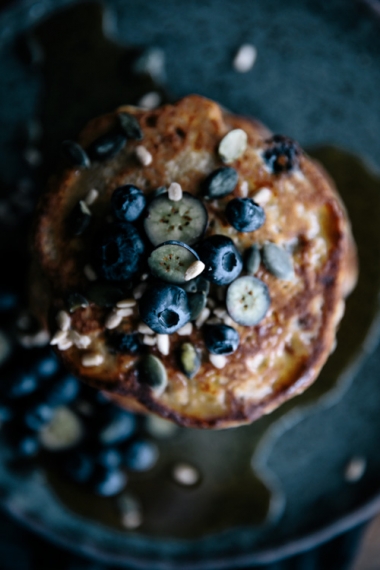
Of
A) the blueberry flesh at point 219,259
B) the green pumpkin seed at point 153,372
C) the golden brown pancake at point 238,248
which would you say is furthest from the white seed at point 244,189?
the green pumpkin seed at point 153,372

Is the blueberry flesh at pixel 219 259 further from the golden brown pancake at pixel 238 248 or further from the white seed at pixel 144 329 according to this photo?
the white seed at pixel 144 329

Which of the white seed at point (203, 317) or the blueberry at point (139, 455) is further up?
the white seed at point (203, 317)

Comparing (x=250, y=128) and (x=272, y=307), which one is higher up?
(x=250, y=128)

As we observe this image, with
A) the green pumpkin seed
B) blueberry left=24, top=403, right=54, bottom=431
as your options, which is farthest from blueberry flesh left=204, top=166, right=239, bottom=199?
blueberry left=24, top=403, right=54, bottom=431

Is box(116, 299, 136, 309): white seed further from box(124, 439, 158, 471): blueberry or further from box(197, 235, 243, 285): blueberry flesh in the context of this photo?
box(124, 439, 158, 471): blueberry

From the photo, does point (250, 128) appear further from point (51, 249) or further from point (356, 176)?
point (51, 249)

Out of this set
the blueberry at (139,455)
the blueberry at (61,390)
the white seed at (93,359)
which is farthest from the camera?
the blueberry at (139,455)

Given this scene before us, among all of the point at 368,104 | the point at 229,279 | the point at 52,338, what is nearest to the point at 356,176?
the point at 368,104
